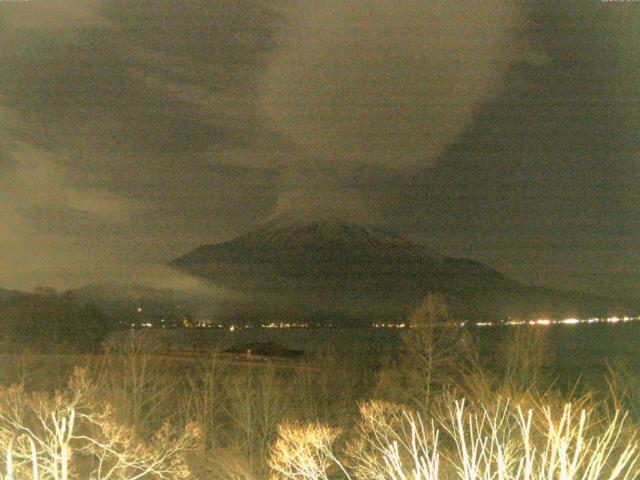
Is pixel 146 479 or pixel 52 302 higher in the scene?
pixel 52 302

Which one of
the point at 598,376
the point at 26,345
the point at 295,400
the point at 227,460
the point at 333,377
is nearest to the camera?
the point at 227,460

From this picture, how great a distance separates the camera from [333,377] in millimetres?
50469

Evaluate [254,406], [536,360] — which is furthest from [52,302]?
[536,360]

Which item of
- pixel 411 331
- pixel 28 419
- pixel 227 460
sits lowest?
pixel 227 460

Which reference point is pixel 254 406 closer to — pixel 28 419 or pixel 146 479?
pixel 146 479

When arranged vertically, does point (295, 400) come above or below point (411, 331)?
below

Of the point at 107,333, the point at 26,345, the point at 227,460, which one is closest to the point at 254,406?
the point at 227,460

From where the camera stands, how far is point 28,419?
79.7 ft

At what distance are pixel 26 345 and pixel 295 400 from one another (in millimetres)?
22857

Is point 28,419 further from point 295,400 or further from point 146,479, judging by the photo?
point 295,400

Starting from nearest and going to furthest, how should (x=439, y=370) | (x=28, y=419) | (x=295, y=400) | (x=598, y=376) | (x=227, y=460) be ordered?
(x=28, y=419) → (x=227, y=460) → (x=439, y=370) → (x=295, y=400) → (x=598, y=376)

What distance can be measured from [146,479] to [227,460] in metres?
4.22

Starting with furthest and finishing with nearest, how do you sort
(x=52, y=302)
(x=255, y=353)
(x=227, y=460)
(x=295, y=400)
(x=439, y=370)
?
1. (x=255, y=353)
2. (x=52, y=302)
3. (x=295, y=400)
4. (x=439, y=370)
5. (x=227, y=460)

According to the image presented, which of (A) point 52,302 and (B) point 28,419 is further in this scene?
(A) point 52,302
